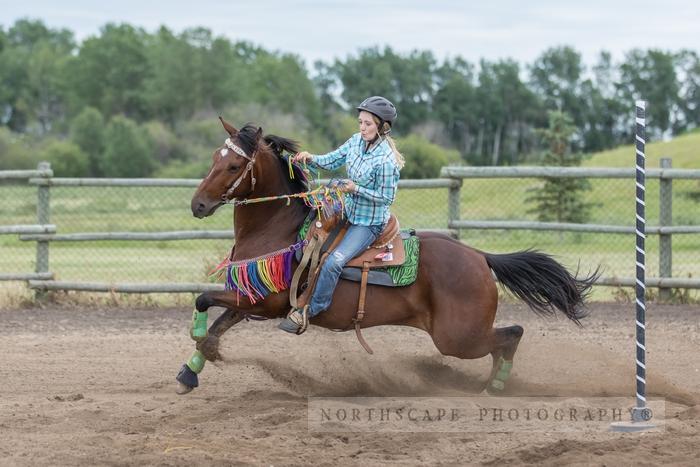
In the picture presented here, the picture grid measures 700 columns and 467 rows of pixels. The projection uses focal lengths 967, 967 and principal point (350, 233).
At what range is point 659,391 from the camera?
7699 millimetres

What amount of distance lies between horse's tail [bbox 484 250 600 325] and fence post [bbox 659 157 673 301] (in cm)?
475

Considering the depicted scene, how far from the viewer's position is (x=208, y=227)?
22.8 meters

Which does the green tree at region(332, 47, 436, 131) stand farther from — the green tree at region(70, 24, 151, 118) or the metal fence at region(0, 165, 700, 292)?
the metal fence at region(0, 165, 700, 292)

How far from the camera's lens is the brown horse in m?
7.31

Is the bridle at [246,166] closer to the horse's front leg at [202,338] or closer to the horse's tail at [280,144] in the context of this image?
the horse's tail at [280,144]

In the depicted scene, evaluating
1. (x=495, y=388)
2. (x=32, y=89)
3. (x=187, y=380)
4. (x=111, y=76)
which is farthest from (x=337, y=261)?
(x=32, y=89)

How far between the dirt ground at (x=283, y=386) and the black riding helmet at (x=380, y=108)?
2249 mm

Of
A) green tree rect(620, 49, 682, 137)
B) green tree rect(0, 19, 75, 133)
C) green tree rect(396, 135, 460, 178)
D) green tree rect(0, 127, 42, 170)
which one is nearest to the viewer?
green tree rect(396, 135, 460, 178)

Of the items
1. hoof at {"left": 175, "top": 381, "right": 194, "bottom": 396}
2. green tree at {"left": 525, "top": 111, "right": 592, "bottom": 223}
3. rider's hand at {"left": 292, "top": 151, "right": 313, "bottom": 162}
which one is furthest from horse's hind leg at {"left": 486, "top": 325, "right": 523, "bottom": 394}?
green tree at {"left": 525, "top": 111, "right": 592, "bottom": 223}

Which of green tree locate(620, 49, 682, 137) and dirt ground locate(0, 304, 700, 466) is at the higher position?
green tree locate(620, 49, 682, 137)

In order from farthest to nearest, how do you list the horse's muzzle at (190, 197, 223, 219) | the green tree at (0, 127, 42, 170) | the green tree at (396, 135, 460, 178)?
the green tree at (0, 127, 42, 170)
the green tree at (396, 135, 460, 178)
the horse's muzzle at (190, 197, 223, 219)

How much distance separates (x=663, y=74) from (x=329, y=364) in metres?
60.7

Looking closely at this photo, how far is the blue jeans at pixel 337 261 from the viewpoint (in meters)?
7.26

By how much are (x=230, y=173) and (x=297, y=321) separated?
121 cm
